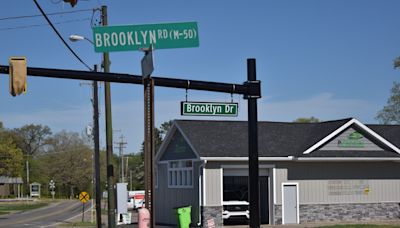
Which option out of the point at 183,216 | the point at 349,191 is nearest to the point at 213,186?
the point at 183,216

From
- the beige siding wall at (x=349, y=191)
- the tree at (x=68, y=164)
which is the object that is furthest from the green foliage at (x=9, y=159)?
the beige siding wall at (x=349, y=191)

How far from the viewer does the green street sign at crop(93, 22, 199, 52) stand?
414 inches

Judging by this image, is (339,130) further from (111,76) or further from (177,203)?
(111,76)

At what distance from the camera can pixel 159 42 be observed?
10523 millimetres

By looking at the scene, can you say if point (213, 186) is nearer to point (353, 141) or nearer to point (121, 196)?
point (121, 196)

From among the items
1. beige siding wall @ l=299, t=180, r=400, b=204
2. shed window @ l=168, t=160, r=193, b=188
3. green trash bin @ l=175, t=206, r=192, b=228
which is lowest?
green trash bin @ l=175, t=206, r=192, b=228

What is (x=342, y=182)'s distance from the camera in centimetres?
3391

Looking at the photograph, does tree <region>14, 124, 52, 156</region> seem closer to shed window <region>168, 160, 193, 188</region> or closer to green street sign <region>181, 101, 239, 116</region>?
shed window <region>168, 160, 193, 188</region>

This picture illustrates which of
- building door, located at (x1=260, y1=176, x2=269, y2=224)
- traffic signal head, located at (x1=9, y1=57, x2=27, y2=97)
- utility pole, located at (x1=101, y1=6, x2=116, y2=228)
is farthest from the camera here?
building door, located at (x1=260, y1=176, x2=269, y2=224)

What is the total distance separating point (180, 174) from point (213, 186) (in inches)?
129

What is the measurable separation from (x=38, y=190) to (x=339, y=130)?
99.5m

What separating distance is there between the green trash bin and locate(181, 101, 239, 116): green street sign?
1581 cm

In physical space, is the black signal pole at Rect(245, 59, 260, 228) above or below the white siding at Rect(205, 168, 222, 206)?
above

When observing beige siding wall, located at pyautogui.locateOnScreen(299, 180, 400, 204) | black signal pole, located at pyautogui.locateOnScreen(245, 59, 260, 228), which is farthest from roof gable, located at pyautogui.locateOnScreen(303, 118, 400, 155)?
black signal pole, located at pyautogui.locateOnScreen(245, 59, 260, 228)
